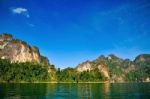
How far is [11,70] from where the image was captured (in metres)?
189

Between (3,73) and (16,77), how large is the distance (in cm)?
1023

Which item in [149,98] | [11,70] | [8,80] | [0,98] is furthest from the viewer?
[11,70]

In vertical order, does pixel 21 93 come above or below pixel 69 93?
above

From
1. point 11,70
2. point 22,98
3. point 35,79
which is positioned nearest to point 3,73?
point 11,70

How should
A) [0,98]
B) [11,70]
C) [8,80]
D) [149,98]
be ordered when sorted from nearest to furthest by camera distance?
[0,98] → [149,98] → [8,80] → [11,70]

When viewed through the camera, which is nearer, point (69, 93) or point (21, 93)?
point (21, 93)

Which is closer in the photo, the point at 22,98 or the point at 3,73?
the point at 22,98

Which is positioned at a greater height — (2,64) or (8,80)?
(2,64)

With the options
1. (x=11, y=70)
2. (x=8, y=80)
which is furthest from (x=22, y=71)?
(x=8, y=80)

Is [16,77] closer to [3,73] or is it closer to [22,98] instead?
[3,73]

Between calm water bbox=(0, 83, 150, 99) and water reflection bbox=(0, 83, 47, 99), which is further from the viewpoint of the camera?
calm water bbox=(0, 83, 150, 99)

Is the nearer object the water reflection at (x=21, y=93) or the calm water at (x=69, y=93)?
the water reflection at (x=21, y=93)

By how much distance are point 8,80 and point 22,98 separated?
449ft

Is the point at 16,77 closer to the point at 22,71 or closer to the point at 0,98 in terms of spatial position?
the point at 22,71
